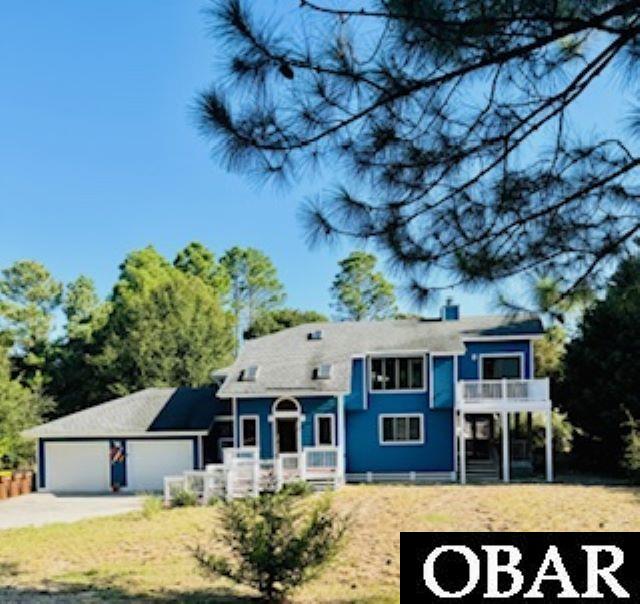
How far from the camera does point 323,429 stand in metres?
22.0

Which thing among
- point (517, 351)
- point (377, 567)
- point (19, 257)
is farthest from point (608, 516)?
point (19, 257)

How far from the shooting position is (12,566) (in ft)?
34.9

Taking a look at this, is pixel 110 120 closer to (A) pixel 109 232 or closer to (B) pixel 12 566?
(B) pixel 12 566

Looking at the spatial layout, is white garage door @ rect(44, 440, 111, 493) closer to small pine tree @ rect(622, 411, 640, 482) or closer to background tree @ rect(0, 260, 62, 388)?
background tree @ rect(0, 260, 62, 388)

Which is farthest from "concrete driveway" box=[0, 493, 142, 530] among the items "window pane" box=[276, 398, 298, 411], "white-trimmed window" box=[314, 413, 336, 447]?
"white-trimmed window" box=[314, 413, 336, 447]

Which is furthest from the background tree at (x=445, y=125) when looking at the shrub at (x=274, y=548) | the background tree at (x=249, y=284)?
the background tree at (x=249, y=284)

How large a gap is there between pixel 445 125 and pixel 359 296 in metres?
36.7

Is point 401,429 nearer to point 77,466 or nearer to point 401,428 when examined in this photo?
point 401,428

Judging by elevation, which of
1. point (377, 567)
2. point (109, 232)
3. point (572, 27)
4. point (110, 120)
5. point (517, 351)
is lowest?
point (377, 567)

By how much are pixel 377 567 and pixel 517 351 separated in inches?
541

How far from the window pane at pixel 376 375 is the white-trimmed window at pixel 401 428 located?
954 millimetres

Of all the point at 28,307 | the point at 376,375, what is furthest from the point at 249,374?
the point at 28,307

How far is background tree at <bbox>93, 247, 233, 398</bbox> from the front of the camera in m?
33.4

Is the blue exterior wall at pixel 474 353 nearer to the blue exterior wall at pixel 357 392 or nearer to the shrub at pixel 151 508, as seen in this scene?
the blue exterior wall at pixel 357 392
